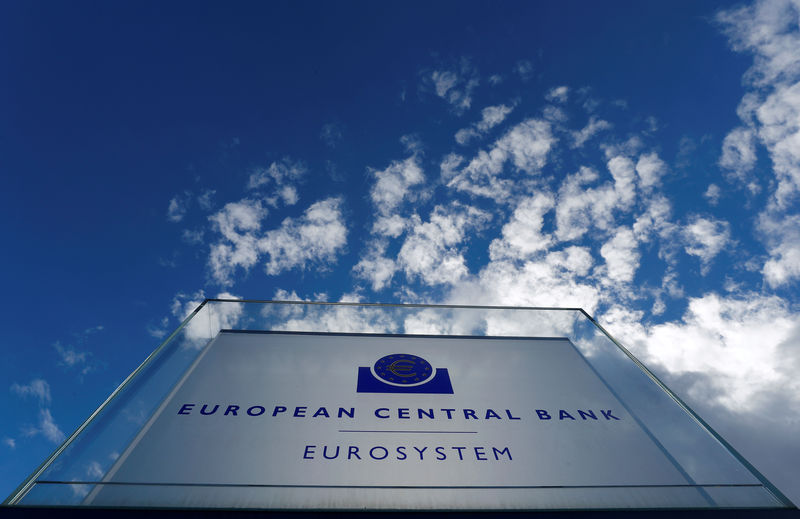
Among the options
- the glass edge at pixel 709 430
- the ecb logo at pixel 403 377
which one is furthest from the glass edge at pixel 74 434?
the glass edge at pixel 709 430

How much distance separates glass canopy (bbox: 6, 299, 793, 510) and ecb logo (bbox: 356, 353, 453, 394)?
2 centimetres

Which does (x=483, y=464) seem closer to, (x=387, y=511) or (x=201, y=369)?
(x=387, y=511)

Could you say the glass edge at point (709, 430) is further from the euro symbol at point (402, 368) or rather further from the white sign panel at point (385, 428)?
the euro symbol at point (402, 368)

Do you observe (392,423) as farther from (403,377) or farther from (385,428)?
(403,377)

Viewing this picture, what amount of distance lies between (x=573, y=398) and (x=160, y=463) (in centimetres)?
289

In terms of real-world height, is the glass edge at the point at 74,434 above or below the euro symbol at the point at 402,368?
below

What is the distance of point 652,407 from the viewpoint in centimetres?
304

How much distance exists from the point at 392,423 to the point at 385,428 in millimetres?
77

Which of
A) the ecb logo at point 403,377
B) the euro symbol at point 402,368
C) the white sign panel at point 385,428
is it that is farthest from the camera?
the euro symbol at point 402,368

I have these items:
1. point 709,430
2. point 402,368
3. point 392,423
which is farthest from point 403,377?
point 709,430

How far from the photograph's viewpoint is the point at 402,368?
12.0ft

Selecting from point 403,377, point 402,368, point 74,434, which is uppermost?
point 402,368

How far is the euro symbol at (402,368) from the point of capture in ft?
11.7

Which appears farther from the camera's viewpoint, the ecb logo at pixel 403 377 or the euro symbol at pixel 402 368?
the euro symbol at pixel 402 368
